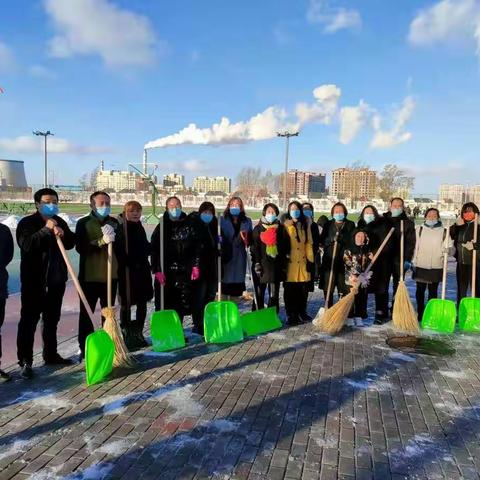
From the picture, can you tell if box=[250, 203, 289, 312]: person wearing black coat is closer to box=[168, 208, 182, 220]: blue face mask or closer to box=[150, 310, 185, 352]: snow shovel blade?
box=[168, 208, 182, 220]: blue face mask

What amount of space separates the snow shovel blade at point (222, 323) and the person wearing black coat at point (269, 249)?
777 mm

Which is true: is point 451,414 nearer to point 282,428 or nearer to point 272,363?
point 282,428

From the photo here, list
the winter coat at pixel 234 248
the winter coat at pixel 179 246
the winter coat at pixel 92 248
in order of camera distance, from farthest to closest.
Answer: the winter coat at pixel 234 248
the winter coat at pixel 179 246
the winter coat at pixel 92 248

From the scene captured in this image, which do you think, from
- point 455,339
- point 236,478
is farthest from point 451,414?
point 455,339

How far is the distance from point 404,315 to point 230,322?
236cm

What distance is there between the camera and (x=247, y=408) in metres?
3.61

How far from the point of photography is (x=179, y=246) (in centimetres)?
528

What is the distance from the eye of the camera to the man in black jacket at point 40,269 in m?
4.17

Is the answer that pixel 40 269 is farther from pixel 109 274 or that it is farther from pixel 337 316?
pixel 337 316

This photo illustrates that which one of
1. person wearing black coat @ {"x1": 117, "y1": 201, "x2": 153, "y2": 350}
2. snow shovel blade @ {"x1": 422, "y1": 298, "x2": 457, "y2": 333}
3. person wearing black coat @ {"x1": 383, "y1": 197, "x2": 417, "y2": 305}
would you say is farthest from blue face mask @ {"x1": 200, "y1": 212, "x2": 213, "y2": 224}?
snow shovel blade @ {"x1": 422, "y1": 298, "x2": 457, "y2": 333}

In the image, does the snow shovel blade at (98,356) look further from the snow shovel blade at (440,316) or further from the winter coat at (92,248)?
the snow shovel blade at (440,316)

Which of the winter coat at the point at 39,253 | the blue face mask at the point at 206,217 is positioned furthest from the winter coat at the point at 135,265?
the blue face mask at the point at 206,217

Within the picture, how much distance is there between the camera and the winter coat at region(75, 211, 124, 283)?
461cm

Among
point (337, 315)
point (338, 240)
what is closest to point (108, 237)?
point (337, 315)
